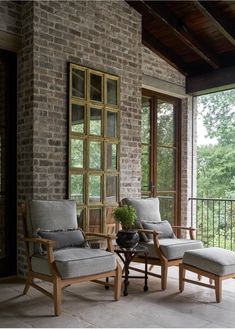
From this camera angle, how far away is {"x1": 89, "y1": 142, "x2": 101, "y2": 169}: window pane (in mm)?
4859

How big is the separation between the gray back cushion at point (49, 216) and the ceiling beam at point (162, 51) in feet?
10.6

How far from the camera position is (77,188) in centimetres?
470

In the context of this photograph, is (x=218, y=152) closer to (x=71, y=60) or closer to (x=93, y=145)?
(x=93, y=145)

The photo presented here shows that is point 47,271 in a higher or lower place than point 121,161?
lower

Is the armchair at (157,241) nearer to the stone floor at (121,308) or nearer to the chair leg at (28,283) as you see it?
the stone floor at (121,308)

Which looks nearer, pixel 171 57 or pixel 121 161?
pixel 121 161

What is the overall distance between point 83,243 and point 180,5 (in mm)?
3519

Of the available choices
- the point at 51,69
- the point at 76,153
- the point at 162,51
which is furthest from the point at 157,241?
the point at 162,51

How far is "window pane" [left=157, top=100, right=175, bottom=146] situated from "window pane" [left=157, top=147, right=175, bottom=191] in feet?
0.52

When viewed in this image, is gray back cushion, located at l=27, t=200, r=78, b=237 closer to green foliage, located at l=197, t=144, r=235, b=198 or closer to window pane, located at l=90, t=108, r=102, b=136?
window pane, located at l=90, t=108, r=102, b=136

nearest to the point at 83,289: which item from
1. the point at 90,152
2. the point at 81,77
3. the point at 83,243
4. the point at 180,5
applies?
the point at 83,243

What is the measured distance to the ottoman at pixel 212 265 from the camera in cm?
352

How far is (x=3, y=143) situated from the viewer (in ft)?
14.4

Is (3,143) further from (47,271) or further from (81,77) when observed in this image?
(47,271)
